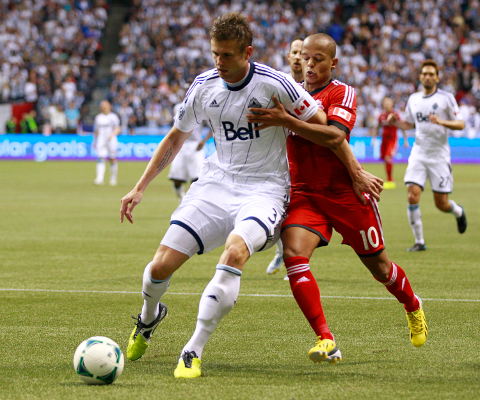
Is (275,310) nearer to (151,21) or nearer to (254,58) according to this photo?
(254,58)

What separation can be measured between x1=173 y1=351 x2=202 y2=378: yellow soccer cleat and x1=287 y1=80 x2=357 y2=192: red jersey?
1.44 m

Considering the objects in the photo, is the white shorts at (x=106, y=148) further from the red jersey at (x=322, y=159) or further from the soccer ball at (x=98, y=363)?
the soccer ball at (x=98, y=363)

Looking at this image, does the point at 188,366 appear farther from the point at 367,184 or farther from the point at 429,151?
the point at 429,151

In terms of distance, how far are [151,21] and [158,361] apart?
34345mm

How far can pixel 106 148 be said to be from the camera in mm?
22234

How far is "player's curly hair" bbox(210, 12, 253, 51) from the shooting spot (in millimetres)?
4297

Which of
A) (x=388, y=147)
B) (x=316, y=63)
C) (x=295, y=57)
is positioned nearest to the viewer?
(x=316, y=63)

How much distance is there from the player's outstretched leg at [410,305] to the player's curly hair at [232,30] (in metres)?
1.91

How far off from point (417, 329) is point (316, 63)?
76.3 inches

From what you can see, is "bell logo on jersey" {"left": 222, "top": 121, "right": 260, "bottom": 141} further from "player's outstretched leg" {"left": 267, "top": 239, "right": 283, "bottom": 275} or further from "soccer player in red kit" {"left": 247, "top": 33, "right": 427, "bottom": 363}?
"player's outstretched leg" {"left": 267, "top": 239, "right": 283, "bottom": 275}

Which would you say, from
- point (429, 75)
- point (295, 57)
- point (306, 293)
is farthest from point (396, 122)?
point (306, 293)

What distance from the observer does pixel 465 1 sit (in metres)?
36.4

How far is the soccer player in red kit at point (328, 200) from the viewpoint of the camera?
186 inches

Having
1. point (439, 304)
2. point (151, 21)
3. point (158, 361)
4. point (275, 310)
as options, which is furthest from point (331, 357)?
point (151, 21)
